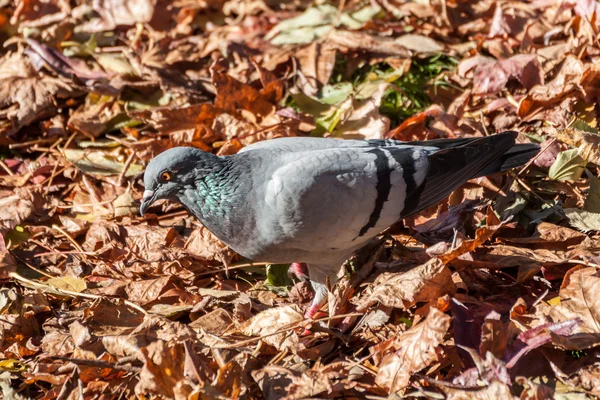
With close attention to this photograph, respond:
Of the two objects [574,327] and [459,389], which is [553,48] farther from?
[459,389]

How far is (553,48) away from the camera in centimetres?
578

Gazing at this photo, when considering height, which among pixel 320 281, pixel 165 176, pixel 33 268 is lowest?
pixel 33 268

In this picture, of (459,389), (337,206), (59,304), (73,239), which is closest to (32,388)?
(59,304)

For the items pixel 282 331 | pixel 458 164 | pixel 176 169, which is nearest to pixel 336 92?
pixel 458 164

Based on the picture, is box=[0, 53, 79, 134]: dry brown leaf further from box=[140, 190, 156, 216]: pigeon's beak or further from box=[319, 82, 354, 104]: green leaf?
box=[140, 190, 156, 216]: pigeon's beak

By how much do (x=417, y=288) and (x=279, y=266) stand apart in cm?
123

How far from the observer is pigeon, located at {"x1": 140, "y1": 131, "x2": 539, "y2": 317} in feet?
12.9

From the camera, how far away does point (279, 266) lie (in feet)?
15.3

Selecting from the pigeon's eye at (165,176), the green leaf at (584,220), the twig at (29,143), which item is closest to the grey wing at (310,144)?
the pigeon's eye at (165,176)

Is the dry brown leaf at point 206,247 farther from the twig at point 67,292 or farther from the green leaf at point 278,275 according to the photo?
the twig at point 67,292

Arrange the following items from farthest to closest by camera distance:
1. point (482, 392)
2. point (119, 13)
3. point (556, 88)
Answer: point (119, 13)
point (556, 88)
point (482, 392)

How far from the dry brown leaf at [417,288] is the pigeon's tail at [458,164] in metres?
0.53

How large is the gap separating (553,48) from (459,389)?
3597mm

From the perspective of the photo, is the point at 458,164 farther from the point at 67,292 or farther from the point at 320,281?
the point at 67,292
